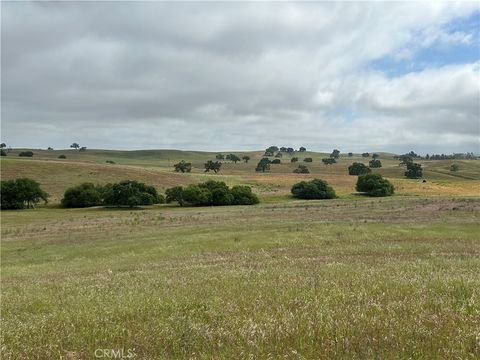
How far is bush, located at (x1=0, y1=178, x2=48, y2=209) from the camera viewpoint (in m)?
94.2

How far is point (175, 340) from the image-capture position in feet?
20.6

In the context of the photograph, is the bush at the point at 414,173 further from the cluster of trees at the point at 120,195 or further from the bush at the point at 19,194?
the bush at the point at 19,194

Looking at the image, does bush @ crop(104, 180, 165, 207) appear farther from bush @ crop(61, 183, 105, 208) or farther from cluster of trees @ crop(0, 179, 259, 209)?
bush @ crop(61, 183, 105, 208)

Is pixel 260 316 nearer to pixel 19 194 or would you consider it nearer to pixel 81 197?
pixel 81 197

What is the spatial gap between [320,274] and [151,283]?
4.98 metres

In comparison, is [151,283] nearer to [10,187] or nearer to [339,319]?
[339,319]

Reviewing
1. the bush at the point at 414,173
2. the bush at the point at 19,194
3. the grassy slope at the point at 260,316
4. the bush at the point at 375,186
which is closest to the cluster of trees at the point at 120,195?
the bush at the point at 19,194

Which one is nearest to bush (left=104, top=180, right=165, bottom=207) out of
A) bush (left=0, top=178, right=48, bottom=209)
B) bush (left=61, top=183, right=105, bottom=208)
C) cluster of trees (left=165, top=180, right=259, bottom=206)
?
bush (left=61, top=183, right=105, bottom=208)

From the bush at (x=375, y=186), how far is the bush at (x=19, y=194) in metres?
85.6

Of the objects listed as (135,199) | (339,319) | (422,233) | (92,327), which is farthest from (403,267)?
(135,199)

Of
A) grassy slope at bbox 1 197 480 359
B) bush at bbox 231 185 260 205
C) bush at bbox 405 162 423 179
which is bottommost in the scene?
bush at bbox 231 185 260 205

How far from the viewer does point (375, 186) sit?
122000mm

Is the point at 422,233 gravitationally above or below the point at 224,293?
below

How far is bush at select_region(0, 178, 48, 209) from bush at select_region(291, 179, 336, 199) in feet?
211
